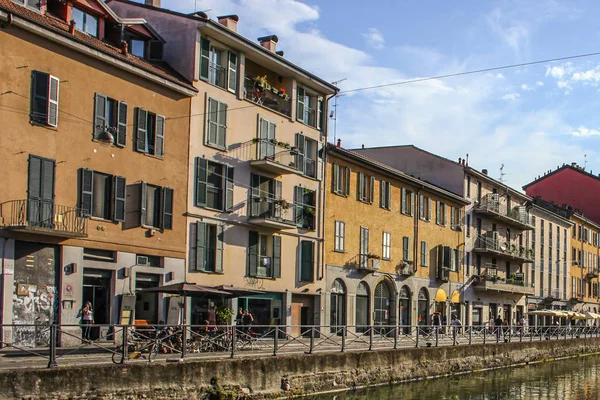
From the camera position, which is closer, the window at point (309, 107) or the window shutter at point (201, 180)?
the window shutter at point (201, 180)

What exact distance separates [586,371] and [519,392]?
11.7m

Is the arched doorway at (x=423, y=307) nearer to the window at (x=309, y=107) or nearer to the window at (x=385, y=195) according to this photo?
the window at (x=385, y=195)

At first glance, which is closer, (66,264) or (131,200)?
(66,264)

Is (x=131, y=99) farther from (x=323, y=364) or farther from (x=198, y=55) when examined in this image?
(x=323, y=364)

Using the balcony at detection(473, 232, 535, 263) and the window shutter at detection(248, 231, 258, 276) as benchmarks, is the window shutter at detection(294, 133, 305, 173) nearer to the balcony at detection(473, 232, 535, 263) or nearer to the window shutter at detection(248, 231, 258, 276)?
the window shutter at detection(248, 231, 258, 276)

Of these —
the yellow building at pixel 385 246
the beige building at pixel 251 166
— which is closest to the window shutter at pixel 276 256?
the beige building at pixel 251 166

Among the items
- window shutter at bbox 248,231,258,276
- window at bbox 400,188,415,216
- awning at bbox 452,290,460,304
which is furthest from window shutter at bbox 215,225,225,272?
awning at bbox 452,290,460,304

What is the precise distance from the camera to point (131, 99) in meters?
27.8

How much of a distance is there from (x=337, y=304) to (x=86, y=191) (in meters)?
17.2

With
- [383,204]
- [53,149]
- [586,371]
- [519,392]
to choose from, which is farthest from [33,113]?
[586,371]

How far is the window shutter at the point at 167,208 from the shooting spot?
94.8 ft

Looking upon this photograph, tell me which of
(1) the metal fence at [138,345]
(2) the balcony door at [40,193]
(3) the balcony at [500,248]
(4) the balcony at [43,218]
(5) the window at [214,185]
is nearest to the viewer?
(1) the metal fence at [138,345]

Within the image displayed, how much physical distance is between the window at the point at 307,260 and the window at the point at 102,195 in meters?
11.7

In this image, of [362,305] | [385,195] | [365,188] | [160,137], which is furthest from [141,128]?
[385,195]
